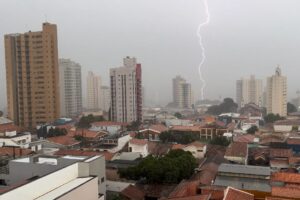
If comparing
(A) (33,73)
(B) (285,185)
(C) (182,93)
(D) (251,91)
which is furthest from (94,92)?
(B) (285,185)

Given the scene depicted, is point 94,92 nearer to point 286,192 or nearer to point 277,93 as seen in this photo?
point 277,93

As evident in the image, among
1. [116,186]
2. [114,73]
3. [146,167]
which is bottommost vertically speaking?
[116,186]

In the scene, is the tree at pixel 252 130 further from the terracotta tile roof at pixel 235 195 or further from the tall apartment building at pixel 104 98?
the tall apartment building at pixel 104 98

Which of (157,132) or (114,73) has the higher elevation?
(114,73)

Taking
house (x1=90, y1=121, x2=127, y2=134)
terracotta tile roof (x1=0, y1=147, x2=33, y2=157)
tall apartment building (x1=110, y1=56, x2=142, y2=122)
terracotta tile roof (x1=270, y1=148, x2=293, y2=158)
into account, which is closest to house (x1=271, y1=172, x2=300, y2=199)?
terracotta tile roof (x1=270, y1=148, x2=293, y2=158)

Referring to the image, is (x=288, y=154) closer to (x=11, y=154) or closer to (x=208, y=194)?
(x=208, y=194)

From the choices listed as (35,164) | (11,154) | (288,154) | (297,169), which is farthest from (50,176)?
(288,154)
